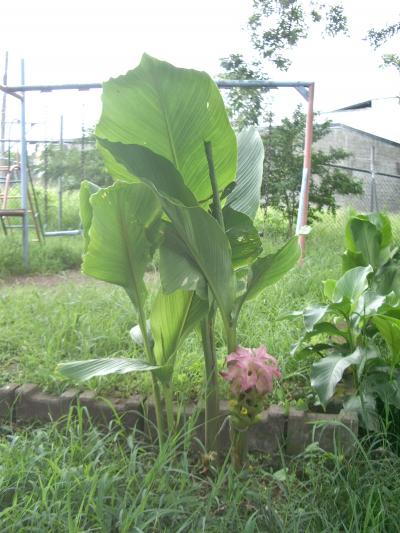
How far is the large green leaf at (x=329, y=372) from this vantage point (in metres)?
2.29

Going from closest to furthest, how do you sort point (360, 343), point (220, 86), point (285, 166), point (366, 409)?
point (366, 409) → point (360, 343) → point (220, 86) → point (285, 166)

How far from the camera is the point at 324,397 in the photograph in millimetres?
2275

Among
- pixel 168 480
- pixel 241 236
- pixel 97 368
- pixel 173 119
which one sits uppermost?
pixel 173 119

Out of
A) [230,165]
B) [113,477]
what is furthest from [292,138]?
[113,477]

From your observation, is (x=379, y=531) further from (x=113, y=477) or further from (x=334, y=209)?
(x=334, y=209)

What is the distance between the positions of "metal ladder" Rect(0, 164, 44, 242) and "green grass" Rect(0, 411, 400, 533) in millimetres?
4486

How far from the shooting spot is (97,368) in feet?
6.56

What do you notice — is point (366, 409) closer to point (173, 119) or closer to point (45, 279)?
point (173, 119)

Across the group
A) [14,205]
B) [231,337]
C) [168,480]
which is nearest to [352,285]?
[231,337]

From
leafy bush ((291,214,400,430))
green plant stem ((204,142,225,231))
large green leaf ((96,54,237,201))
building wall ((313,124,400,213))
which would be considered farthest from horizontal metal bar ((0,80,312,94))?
building wall ((313,124,400,213))

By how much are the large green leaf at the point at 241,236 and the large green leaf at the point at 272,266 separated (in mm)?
78

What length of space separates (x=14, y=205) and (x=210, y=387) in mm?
8021

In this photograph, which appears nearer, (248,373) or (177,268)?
(248,373)

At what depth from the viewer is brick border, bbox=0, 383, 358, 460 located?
231 centimetres
